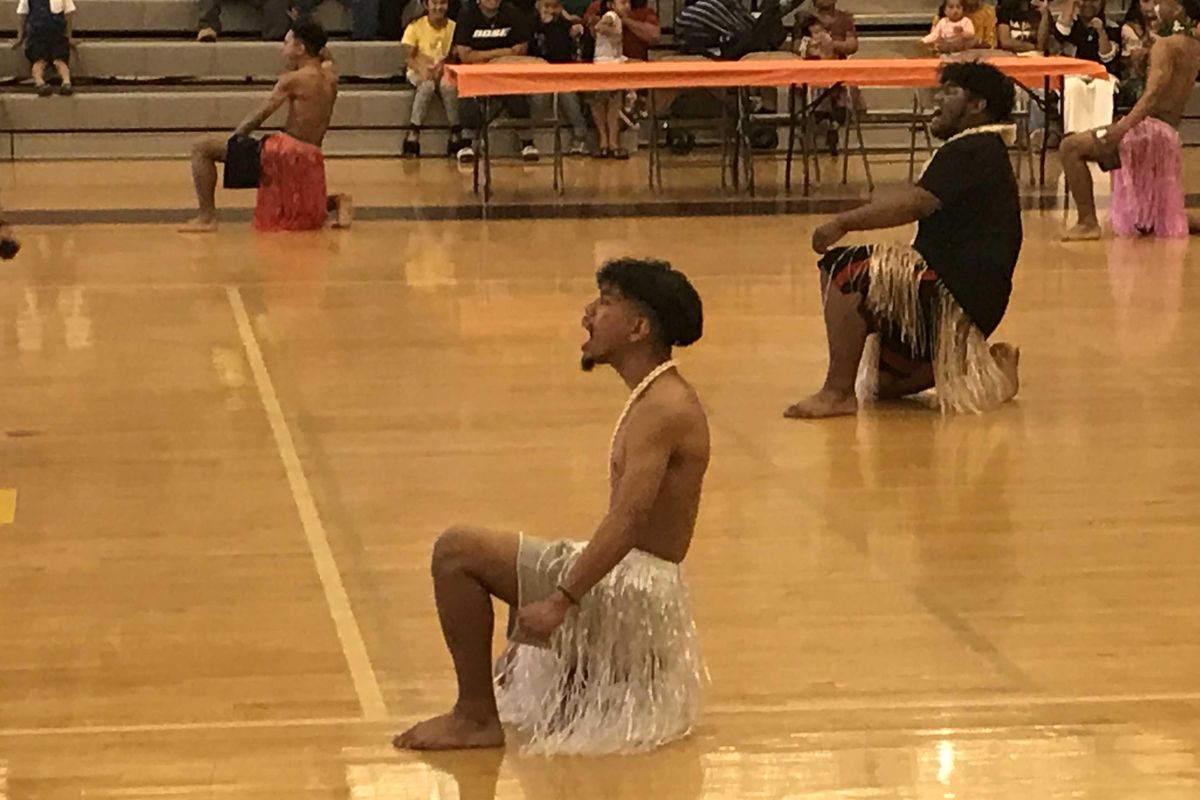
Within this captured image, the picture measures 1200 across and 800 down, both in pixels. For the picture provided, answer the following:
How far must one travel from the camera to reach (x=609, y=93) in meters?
14.3

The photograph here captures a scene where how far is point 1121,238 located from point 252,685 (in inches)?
289

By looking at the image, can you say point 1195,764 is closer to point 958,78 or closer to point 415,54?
point 958,78

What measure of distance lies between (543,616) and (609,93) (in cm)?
1108

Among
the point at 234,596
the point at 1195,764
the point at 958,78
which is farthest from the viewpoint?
the point at 958,78

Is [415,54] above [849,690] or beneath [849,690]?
above

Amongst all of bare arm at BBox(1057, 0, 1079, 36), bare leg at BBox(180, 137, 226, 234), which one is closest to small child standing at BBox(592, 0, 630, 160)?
bare arm at BBox(1057, 0, 1079, 36)

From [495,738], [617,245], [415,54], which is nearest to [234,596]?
[495,738]

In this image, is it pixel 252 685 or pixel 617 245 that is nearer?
pixel 252 685

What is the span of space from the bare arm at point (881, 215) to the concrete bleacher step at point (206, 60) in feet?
30.3

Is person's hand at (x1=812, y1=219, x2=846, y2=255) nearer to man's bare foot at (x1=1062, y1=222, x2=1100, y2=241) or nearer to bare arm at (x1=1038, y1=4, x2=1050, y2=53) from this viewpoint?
man's bare foot at (x1=1062, y1=222, x2=1100, y2=241)

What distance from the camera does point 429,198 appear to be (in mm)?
12133

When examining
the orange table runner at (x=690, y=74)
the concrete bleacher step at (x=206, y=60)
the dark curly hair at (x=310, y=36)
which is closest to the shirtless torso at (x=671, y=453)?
the dark curly hair at (x=310, y=36)

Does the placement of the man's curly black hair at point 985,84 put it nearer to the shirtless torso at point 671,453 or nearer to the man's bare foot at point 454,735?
the shirtless torso at point 671,453

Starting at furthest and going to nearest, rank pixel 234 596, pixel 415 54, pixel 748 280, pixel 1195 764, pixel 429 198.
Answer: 1. pixel 415 54
2. pixel 429 198
3. pixel 748 280
4. pixel 234 596
5. pixel 1195 764
